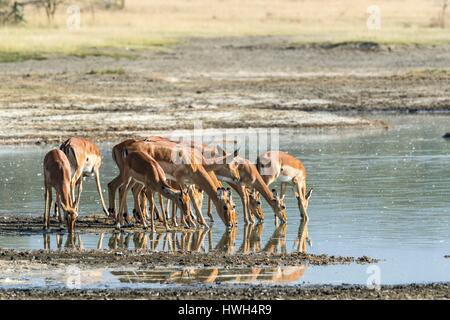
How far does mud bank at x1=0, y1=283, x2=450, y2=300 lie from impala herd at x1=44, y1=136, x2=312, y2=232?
3.81 meters

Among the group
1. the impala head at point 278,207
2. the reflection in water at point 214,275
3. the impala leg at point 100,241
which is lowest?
the impala leg at point 100,241

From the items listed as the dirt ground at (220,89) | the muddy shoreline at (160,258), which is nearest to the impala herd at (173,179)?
the muddy shoreline at (160,258)

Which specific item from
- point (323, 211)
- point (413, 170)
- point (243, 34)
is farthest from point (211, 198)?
point (243, 34)

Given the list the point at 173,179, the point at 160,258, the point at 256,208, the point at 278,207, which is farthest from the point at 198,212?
the point at 160,258

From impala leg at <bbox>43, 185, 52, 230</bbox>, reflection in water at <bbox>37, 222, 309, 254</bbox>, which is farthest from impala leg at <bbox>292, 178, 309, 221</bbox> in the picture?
impala leg at <bbox>43, 185, 52, 230</bbox>

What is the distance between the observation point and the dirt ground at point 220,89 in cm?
2814

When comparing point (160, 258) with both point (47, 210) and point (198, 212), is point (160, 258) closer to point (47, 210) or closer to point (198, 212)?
point (198, 212)

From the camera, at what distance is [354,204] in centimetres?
1789

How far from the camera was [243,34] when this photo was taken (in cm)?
5028

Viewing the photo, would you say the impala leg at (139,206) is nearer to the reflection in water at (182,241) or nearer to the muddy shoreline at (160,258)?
the reflection in water at (182,241)

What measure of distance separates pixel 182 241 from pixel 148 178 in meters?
1.03

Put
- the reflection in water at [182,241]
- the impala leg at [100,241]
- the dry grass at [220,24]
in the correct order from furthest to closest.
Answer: the dry grass at [220,24]
the impala leg at [100,241]
the reflection in water at [182,241]

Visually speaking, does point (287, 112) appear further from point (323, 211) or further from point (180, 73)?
point (323, 211)
